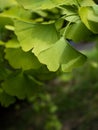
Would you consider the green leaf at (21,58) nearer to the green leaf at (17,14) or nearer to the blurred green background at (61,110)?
the green leaf at (17,14)

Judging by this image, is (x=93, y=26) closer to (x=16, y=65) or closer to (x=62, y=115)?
(x=16, y=65)

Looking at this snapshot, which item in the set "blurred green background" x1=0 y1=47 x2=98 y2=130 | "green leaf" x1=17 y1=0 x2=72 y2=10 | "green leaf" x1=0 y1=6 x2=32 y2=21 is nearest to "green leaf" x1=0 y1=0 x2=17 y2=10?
"green leaf" x1=0 y1=6 x2=32 y2=21

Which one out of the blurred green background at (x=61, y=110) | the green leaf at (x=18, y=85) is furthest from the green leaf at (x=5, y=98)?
the blurred green background at (x=61, y=110)

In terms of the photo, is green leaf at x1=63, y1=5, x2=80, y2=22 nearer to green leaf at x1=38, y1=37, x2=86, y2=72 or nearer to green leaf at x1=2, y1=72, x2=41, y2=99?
green leaf at x1=38, y1=37, x2=86, y2=72

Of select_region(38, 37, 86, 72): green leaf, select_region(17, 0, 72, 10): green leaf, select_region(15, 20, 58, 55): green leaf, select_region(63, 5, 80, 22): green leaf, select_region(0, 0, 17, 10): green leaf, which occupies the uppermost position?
select_region(17, 0, 72, 10): green leaf

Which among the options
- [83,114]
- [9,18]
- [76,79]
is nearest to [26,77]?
[9,18]

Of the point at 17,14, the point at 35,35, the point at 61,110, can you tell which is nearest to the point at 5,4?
the point at 17,14
